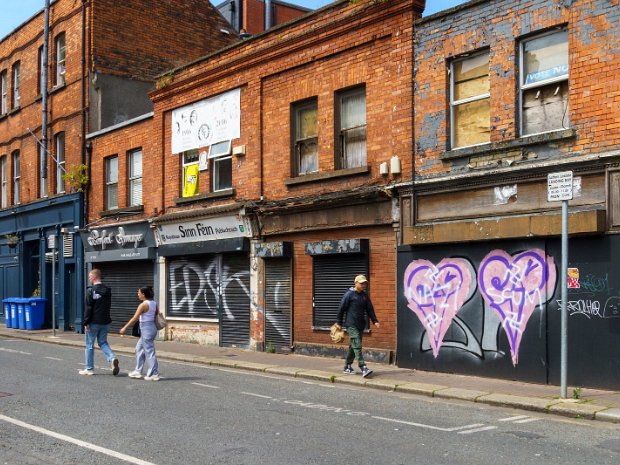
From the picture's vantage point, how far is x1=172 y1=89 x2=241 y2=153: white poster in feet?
62.5

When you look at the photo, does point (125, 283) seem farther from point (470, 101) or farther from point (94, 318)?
point (470, 101)

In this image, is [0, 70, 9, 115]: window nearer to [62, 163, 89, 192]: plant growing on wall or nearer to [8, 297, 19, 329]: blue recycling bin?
[62, 163, 89, 192]: plant growing on wall

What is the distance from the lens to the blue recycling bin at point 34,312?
25594 mm

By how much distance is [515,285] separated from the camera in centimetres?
1256

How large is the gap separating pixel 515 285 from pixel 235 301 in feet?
27.0

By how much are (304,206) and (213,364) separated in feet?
12.9

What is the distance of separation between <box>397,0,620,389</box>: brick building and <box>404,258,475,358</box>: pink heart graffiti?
0.07ft

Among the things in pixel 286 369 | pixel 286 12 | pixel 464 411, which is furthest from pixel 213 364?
pixel 286 12

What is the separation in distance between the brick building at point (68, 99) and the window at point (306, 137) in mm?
10216

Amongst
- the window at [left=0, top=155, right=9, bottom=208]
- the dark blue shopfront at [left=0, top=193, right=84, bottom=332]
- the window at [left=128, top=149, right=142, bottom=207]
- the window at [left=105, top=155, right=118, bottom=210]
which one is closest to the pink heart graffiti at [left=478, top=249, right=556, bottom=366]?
the window at [left=128, top=149, right=142, bottom=207]

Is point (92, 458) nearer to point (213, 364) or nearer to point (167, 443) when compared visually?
point (167, 443)

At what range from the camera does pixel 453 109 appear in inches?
550

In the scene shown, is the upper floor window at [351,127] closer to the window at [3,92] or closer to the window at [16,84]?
the window at [16,84]

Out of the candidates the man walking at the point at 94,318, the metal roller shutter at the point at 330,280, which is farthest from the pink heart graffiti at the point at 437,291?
the man walking at the point at 94,318
